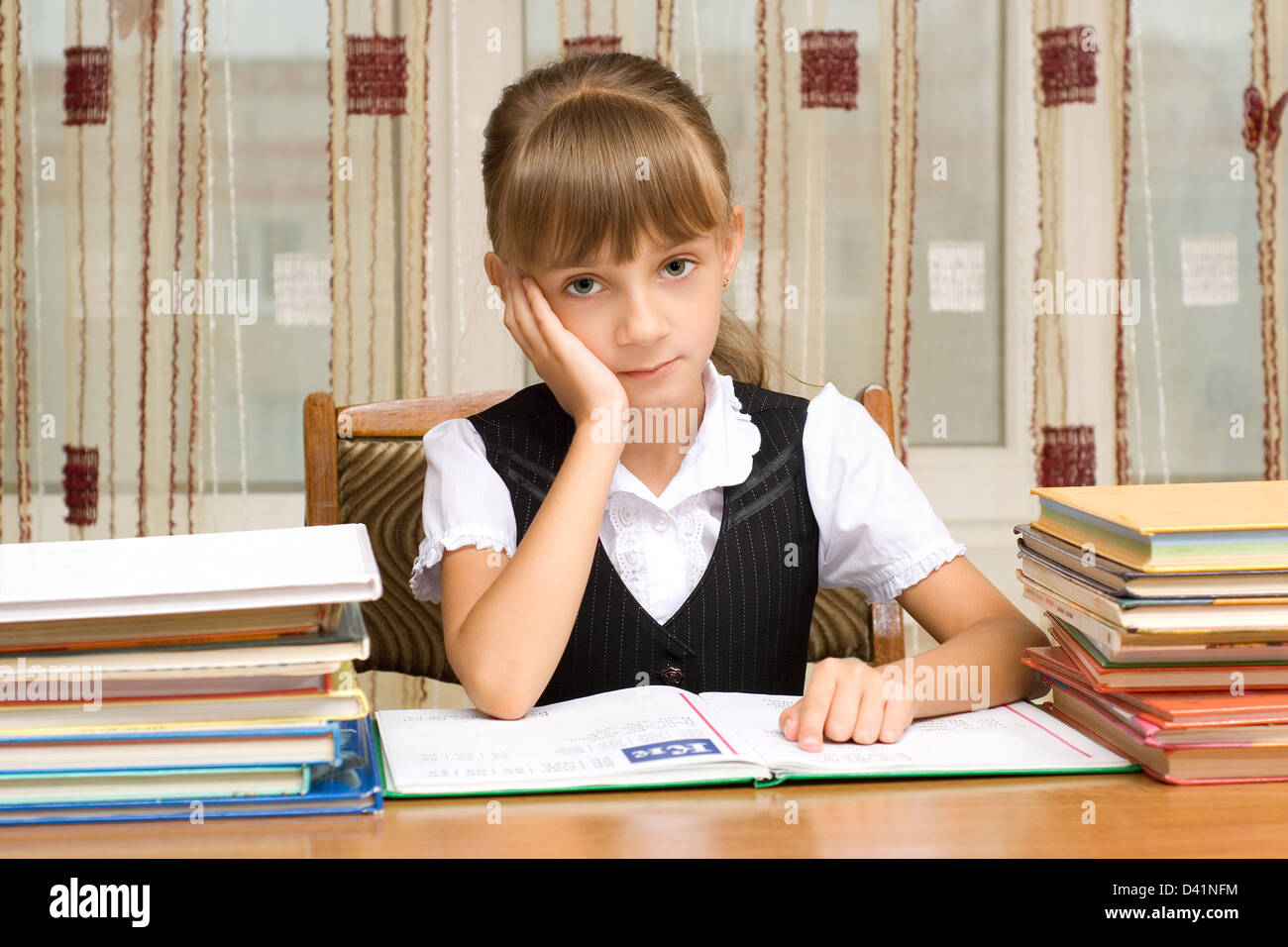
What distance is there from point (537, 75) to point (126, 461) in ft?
4.28

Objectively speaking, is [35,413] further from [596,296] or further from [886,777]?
[886,777]

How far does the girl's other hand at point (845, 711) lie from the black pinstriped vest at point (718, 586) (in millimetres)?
Result: 358

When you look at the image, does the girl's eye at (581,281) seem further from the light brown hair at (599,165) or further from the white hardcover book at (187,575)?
the white hardcover book at (187,575)

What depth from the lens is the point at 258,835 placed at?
0.59 metres

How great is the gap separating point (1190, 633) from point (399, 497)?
931mm

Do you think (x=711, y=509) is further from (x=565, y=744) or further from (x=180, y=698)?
(x=180, y=698)

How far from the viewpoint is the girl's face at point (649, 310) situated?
0.98m

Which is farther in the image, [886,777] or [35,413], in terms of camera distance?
[35,413]

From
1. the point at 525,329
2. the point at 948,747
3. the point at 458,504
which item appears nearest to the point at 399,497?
the point at 458,504

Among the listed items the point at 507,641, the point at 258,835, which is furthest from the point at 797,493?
the point at 258,835

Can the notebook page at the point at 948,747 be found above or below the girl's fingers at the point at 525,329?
below

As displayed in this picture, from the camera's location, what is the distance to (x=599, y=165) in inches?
39.5
